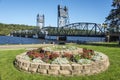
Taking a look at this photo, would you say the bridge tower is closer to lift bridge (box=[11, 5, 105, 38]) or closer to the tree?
lift bridge (box=[11, 5, 105, 38])

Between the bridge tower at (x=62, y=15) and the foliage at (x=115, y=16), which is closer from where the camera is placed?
the foliage at (x=115, y=16)

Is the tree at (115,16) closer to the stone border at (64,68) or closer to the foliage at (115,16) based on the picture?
the foliage at (115,16)

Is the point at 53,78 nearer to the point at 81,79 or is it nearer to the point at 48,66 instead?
the point at 48,66

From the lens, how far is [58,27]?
509 feet

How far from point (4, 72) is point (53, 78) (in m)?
4.39

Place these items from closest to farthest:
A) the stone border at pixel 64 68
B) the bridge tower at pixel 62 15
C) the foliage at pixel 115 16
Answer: the stone border at pixel 64 68 < the foliage at pixel 115 16 < the bridge tower at pixel 62 15

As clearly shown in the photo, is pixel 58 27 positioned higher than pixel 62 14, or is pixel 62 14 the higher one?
pixel 62 14

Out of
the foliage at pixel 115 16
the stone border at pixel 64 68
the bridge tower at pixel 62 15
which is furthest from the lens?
the bridge tower at pixel 62 15

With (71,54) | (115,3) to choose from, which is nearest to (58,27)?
(115,3)

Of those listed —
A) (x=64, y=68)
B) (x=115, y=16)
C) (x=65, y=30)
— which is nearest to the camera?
(x=64, y=68)

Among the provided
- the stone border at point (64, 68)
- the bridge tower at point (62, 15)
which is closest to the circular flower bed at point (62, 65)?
the stone border at point (64, 68)

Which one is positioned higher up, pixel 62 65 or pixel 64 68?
pixel 62 65

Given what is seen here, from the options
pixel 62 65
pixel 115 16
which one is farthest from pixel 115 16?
pixel 62 65

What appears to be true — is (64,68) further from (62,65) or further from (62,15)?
(62,15)
